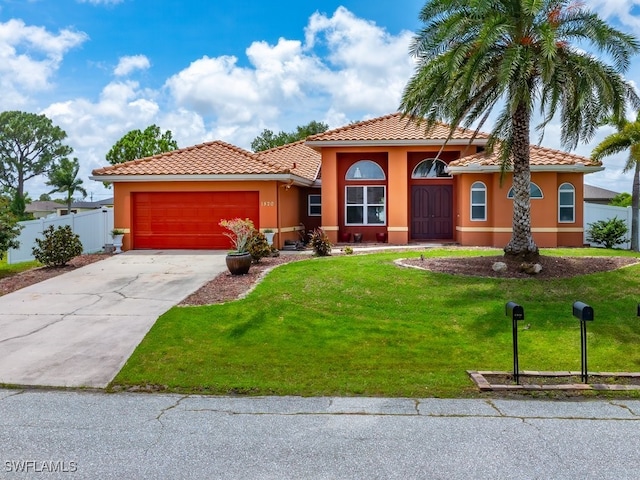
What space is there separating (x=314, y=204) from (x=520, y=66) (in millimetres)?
14233

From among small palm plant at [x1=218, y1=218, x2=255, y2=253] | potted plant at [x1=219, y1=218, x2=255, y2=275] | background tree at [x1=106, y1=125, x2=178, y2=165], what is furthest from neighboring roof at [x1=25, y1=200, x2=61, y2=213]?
potted plant at [x1=219, y1=218, x2=255, y2=275]

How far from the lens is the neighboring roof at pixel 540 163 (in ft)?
61.7

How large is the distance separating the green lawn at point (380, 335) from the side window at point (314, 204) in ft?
40.0

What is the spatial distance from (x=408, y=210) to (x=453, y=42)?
9835 millimetres

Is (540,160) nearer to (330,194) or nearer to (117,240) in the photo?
(330,194)

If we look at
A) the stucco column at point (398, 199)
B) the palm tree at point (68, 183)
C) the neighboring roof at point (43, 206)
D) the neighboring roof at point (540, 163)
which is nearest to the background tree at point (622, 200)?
the neighboring roof at point (540, 163)

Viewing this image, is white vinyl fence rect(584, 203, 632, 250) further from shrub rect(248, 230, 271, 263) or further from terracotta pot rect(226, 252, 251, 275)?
terracotta pot rect(226, 252, 251, 275)

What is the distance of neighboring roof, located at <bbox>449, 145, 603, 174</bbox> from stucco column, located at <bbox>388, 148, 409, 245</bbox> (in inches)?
77.4

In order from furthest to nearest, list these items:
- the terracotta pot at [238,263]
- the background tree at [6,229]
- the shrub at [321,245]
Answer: the shrub at [321,245] < the background tree at [6,229] < the terracotta pot at [238,263]

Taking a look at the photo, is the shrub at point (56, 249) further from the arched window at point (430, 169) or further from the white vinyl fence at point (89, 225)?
the arched window at point (430, 169)

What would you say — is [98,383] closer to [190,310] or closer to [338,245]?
[190,310]

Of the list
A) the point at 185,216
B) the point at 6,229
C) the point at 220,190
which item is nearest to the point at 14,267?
the point at 6,229

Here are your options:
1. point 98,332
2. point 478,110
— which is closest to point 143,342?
point 98,332

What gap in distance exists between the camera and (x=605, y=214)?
21453 millimetres
